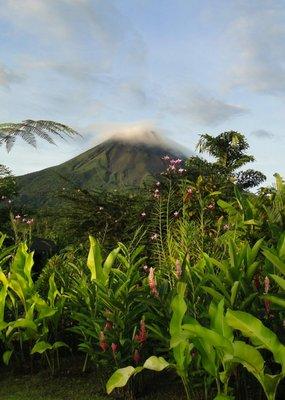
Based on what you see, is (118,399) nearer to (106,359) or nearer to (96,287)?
(106,359)

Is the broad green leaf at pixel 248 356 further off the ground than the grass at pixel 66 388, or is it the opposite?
the broad green leaf at pixel 248 356

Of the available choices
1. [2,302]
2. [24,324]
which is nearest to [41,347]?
[24,324]

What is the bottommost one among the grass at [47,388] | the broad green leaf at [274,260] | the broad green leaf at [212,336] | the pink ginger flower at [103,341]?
the grass at [47,388]

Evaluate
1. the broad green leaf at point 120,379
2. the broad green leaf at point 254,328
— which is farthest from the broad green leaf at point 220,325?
the broad green leaf at point 120,379

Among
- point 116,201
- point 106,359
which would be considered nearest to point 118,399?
point 106,359

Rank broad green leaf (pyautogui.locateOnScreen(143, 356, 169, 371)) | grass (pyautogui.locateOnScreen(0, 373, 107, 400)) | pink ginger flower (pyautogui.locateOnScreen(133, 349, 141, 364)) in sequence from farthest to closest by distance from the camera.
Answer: grass (pyautogui.locateOnScreen(0, 373, 107, 400)) → pink ginger flower (pyautogui.locateOnScreen(133, 349, 141, 364)) → broad green leaf (pyautogui.locateOnScreen(143, 356, 169, 371))

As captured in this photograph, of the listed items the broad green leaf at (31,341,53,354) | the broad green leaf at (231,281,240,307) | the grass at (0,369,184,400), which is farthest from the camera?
the broad green leaf at (31,341,53,354)

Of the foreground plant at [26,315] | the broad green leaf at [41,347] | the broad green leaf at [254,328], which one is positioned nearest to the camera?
the broad green leaf at [254,328]

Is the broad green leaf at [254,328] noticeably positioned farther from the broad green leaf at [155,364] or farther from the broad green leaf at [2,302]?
the broad green leaf at [2,302]

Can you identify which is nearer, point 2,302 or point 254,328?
point 254,328

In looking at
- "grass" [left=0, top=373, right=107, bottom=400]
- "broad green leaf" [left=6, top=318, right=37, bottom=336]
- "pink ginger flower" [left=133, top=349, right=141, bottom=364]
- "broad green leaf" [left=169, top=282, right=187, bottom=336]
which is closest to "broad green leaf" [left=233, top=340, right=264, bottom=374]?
"broad green leaf" [left=169, top=282, right=187, bottom=336]

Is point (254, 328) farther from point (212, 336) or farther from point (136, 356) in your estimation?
point (136, 356)

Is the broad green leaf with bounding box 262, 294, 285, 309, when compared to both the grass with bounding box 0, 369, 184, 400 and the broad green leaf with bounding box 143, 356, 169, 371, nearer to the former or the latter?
the broad green leaf with bounding box 143, 356, 169, 371

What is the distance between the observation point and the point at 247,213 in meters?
5.32
